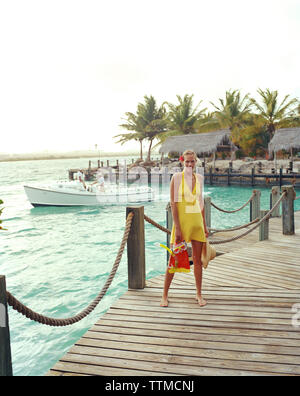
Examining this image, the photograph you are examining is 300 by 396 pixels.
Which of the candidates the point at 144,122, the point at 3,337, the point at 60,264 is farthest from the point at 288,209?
the point at 144,122

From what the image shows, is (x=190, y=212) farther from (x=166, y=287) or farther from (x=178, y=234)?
(x=166, y=287)

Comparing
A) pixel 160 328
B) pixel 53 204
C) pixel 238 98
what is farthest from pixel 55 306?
pixel 238 98

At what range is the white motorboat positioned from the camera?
2114cm

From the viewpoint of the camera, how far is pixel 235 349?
8.70 ft

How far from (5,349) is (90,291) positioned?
6931 mm

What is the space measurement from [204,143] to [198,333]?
106 feet

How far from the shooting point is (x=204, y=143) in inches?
1342

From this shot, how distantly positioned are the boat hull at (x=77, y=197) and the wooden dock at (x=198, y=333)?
17.3 meters

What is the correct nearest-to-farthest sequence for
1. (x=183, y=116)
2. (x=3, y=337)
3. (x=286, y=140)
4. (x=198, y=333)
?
1. (x=3, y=337)
2. (x=198, y=333)
3. (x=286, y=140)
4. (x=183, y=116)

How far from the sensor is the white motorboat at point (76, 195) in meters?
21.1

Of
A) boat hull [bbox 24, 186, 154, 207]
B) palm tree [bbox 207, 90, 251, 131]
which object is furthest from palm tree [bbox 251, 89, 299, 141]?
boat hull [bbox 24, 186, 154, 207]

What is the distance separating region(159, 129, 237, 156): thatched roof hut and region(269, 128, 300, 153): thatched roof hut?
5517mm
